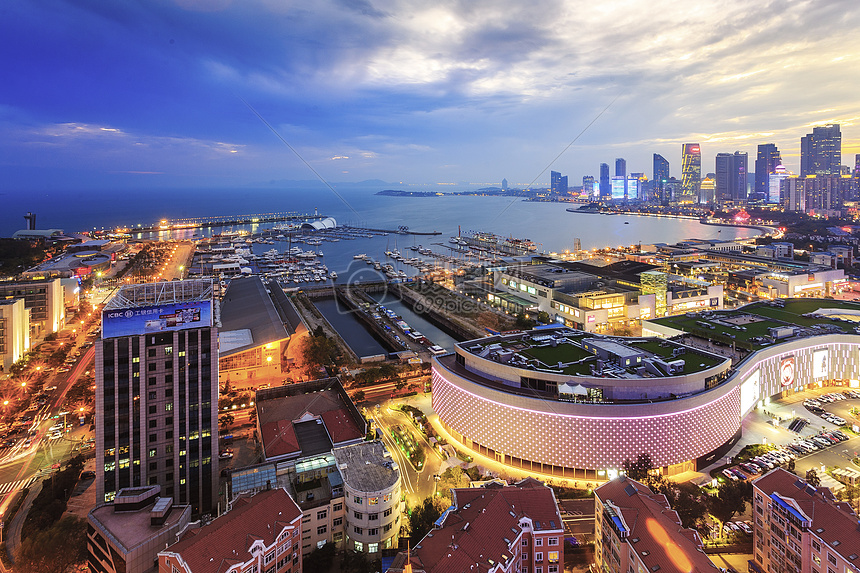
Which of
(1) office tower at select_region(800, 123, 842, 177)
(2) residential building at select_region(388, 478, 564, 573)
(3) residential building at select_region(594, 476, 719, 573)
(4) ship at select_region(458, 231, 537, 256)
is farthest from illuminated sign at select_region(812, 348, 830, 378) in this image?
(1) office tower at select_region(800, 123, 842, 177)

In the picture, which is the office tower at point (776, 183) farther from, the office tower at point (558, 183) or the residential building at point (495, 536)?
the residential building at point (495, 536)

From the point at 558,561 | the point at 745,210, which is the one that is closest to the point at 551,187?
the point at 745,210

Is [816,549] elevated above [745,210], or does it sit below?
below

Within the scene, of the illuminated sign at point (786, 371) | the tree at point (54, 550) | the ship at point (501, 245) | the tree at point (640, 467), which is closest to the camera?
the tree at point (54, 550)

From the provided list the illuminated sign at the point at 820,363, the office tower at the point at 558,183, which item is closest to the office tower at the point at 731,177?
the office tower at the point at 558,183

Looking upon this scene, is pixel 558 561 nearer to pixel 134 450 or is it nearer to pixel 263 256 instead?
pixel 134 450
